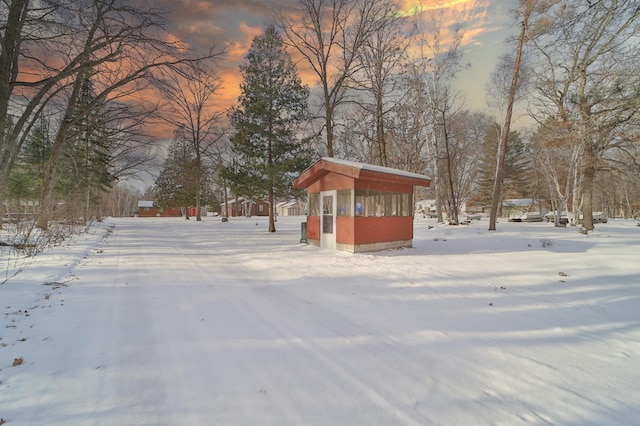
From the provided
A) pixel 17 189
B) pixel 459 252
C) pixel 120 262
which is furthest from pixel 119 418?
pixel 17 189

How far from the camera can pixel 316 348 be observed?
325 cm

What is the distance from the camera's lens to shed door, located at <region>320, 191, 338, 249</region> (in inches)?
422

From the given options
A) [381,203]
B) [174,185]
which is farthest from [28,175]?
[381,203]

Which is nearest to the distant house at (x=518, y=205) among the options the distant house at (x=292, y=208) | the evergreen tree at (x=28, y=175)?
the distant house at (x=292, y=208)

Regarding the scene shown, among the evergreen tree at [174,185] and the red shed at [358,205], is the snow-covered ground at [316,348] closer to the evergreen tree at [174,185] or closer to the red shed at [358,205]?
the red shed at [358,205]

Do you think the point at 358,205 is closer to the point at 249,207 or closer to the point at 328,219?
the point at 328,219

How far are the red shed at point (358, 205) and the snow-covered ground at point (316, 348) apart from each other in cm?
353

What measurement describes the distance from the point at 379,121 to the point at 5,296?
1812cm

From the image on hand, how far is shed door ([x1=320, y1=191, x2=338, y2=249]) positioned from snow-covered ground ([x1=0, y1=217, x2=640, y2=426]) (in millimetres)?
4080

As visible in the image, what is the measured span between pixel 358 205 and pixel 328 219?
5.26 ft

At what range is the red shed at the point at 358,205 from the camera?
9.88 metres

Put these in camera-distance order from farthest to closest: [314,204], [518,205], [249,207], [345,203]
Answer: [249,207] → [518,205] → [314,204] → [345,203]

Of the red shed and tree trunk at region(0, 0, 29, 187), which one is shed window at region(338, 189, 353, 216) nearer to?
the red shed

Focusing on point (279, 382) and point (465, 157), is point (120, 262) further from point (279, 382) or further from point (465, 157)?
point (465, 157)
